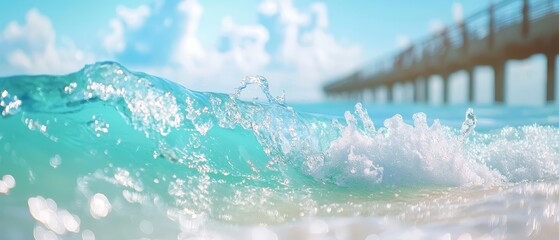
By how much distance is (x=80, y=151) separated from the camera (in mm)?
3904

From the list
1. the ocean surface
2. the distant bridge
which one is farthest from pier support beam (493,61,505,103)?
the ocean surface

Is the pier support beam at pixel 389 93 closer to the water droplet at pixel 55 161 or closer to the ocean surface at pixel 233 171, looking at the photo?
the ocean surface at pixel 233 171

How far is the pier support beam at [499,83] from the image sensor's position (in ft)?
55.5

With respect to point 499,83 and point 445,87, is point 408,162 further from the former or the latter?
point 445,87

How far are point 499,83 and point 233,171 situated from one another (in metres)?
14.8

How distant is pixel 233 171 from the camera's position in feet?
13.5

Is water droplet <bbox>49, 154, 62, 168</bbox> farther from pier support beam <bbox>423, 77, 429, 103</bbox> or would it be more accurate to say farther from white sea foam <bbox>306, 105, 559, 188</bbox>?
pier support beam <bbox>423, 77, 429, 103</bbox>

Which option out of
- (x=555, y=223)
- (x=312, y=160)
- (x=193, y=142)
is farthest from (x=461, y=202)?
(x=193, y=142)

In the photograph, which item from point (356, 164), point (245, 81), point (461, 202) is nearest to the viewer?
point (461, 202)

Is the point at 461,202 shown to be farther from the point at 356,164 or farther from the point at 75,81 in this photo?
the point at 75,81

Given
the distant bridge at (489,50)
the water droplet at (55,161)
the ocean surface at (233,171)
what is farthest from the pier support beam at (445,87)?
the water droplet at (55,161)

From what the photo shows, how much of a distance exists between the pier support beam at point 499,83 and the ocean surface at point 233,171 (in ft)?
39.2

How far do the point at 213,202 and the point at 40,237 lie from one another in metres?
0.94

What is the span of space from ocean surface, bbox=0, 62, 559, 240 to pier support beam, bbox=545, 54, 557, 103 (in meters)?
10.4
